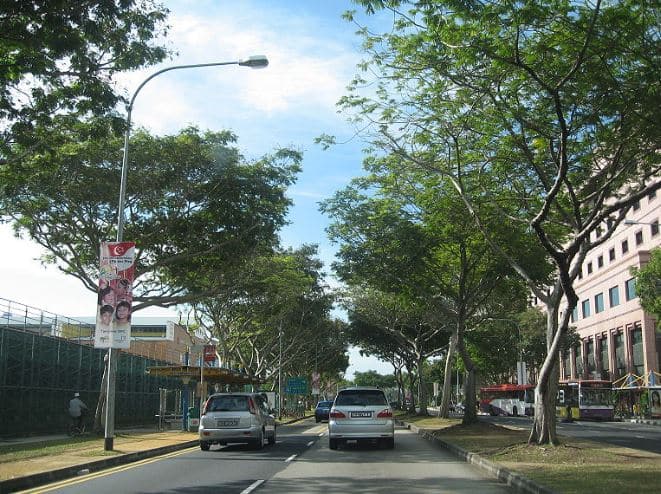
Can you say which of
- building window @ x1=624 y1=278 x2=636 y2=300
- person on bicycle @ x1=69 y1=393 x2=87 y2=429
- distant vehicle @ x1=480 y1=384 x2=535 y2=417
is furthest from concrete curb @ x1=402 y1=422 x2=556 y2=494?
building window @ x1=624 y1=278 x2=636 y2=300

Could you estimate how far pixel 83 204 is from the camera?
76.5ft

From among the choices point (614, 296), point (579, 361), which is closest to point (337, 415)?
point (614, 296)

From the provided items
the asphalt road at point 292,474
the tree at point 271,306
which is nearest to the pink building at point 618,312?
the tree at point 271,306

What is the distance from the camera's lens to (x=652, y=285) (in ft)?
134

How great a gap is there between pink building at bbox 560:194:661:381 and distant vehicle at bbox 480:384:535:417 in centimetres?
975

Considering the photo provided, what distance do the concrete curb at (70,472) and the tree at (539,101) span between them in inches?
398

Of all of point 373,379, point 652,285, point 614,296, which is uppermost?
point 614,296

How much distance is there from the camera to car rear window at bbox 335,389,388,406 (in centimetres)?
1922

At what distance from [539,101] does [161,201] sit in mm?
14529

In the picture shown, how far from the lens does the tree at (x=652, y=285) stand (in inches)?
1565

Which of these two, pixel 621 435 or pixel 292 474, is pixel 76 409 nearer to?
pixel 292 474

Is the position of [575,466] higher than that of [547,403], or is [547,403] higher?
[547,403]

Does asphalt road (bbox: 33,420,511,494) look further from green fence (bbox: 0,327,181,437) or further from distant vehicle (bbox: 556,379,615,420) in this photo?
distant vehicle (bbox: 556,379,615,420)

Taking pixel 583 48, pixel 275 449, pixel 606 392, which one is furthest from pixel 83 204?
pixel 606 392
